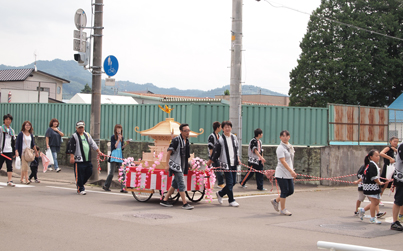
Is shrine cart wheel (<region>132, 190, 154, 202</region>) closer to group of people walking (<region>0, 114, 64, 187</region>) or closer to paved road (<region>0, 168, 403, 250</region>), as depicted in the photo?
paved road (<region>0, 168, 403, 250</region>)

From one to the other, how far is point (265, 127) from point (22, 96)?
Answer: 17.0 m

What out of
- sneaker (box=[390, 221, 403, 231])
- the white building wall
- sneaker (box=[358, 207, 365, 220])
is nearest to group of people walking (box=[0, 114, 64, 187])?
sneaker (box=[358, 207, 365, 220])

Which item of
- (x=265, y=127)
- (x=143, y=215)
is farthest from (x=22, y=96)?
(x=143, y=215)

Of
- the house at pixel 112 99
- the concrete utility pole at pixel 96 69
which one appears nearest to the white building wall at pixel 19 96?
the house at pixel 112 99

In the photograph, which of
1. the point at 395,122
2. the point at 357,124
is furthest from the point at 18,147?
the point at 395,122

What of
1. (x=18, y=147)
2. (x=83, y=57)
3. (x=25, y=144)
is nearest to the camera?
(x=18, y=147)

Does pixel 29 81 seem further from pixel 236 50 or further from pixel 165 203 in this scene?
pixel 165 203

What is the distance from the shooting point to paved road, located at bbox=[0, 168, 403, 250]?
660 centimetres

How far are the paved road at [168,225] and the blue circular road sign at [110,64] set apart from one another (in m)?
3.90

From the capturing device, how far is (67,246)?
6.29 metres

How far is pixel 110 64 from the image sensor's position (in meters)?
14.3

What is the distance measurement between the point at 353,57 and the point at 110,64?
29.7m

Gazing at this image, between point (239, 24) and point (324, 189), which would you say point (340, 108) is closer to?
point (324, 189)

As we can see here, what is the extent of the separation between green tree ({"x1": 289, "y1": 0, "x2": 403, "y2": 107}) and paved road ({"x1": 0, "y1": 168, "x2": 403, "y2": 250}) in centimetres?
2897
